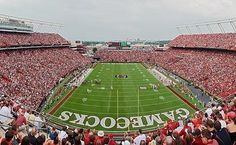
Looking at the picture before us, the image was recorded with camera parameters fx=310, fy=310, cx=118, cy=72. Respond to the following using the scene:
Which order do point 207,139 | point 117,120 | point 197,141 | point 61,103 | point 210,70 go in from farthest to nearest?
point 210,70
point 61,103
point 117,120
point 197,141
point 207,139

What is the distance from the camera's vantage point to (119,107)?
34.5m

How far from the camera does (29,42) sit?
202ft

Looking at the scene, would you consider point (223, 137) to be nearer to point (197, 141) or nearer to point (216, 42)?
point (197, 141)

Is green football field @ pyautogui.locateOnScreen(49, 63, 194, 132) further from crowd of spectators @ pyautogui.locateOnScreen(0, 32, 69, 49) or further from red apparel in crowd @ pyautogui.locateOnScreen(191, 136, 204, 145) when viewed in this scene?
red apparel in crowd @ pyautogui.locateOnScreen(191, 136, 204, 145)

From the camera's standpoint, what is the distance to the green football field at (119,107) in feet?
93.5

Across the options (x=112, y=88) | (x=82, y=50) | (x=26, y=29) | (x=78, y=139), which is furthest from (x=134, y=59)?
(x=78, y=139)

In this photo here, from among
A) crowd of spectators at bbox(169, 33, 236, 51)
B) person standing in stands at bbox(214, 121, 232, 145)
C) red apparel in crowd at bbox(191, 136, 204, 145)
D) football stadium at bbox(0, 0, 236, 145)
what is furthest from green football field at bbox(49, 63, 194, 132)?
person standing in stands at bbox(214, 121, 232, 145)

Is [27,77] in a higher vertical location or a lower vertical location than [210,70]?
higher

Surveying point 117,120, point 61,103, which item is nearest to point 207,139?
point 117,120

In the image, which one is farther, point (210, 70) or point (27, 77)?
point (210, 70)

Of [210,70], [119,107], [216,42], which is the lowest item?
[119,107]

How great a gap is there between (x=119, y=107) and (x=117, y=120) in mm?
5095

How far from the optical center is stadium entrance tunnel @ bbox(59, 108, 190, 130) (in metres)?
27.8

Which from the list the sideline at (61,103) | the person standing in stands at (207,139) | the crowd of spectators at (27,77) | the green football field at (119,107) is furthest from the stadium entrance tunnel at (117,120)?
the person standing in stands at (207,139)
